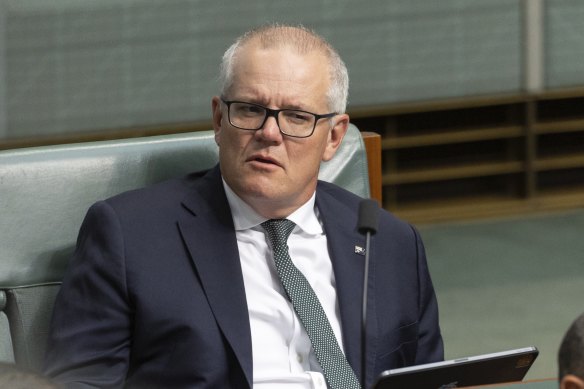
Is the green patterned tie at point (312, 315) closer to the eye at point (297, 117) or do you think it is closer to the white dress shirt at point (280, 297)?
the white dress shirt at point (280, 297)

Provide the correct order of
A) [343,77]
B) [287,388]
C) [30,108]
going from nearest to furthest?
[287,388]
[343,77]
[30,108]

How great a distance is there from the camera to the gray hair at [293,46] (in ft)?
7.45

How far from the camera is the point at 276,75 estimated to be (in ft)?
7.36

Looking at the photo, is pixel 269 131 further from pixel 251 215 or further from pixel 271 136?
pixel 251 215

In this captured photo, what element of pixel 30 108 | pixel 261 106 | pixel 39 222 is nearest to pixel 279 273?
pixel 261 106

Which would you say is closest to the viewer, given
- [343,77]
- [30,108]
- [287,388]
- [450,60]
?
[287,388]

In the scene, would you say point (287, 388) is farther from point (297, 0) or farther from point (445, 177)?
point (445, 177)

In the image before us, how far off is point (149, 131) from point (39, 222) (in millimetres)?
2554

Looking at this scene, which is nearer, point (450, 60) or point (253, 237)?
point (253, 237)

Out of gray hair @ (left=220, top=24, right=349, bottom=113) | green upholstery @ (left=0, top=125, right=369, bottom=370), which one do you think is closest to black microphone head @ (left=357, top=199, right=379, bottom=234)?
gray hair @ (left=220, top=24, right=349, bottom=113)

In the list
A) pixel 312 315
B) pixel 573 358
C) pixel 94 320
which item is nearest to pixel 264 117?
pixel 312 315

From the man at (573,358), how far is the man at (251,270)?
899mm

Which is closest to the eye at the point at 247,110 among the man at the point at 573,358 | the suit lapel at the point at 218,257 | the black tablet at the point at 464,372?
the suit lapel at the point at 218,257

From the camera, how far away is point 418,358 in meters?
2.39
